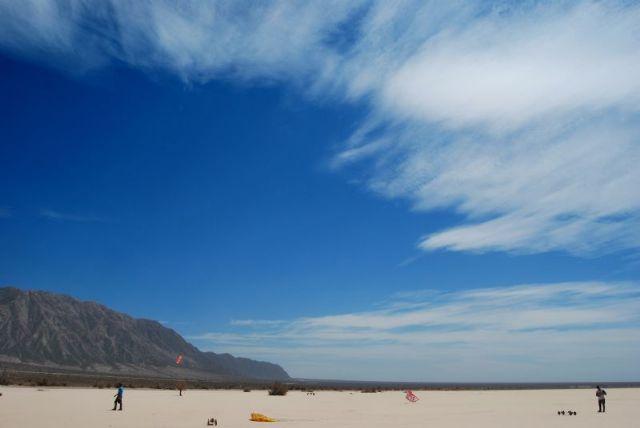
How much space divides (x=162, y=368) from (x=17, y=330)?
45.3 meters

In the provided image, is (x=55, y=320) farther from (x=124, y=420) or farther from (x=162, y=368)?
(x=124, y=420)

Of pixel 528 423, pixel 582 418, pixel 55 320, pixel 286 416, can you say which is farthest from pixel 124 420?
pixel 55 320

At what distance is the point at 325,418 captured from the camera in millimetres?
25984

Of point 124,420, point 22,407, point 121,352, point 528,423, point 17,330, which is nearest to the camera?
point 124,420

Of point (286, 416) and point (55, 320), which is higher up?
point (55, 320)

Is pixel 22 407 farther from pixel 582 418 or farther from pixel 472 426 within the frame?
pixel 582 418

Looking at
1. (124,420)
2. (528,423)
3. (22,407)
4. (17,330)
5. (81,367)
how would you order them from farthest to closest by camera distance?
(17,330) < (81,367) < (22,407) < (528,423) < (124,420)

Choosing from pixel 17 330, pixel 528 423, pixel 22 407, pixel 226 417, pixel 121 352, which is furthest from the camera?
pixel 121 352

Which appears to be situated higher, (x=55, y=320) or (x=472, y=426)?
(x=55, y=320)

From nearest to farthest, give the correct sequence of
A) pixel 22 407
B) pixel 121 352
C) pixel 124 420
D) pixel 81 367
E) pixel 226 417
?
pixel 124 420 → pixel 226 417 → pixel 22 407 → pixel 81 367 → pixel 121 352

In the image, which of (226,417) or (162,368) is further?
(162,368)

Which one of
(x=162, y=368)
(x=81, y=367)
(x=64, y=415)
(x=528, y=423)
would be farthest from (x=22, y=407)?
(x=162, y=368)

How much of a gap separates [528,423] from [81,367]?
150 metres

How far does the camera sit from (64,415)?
2412cm
